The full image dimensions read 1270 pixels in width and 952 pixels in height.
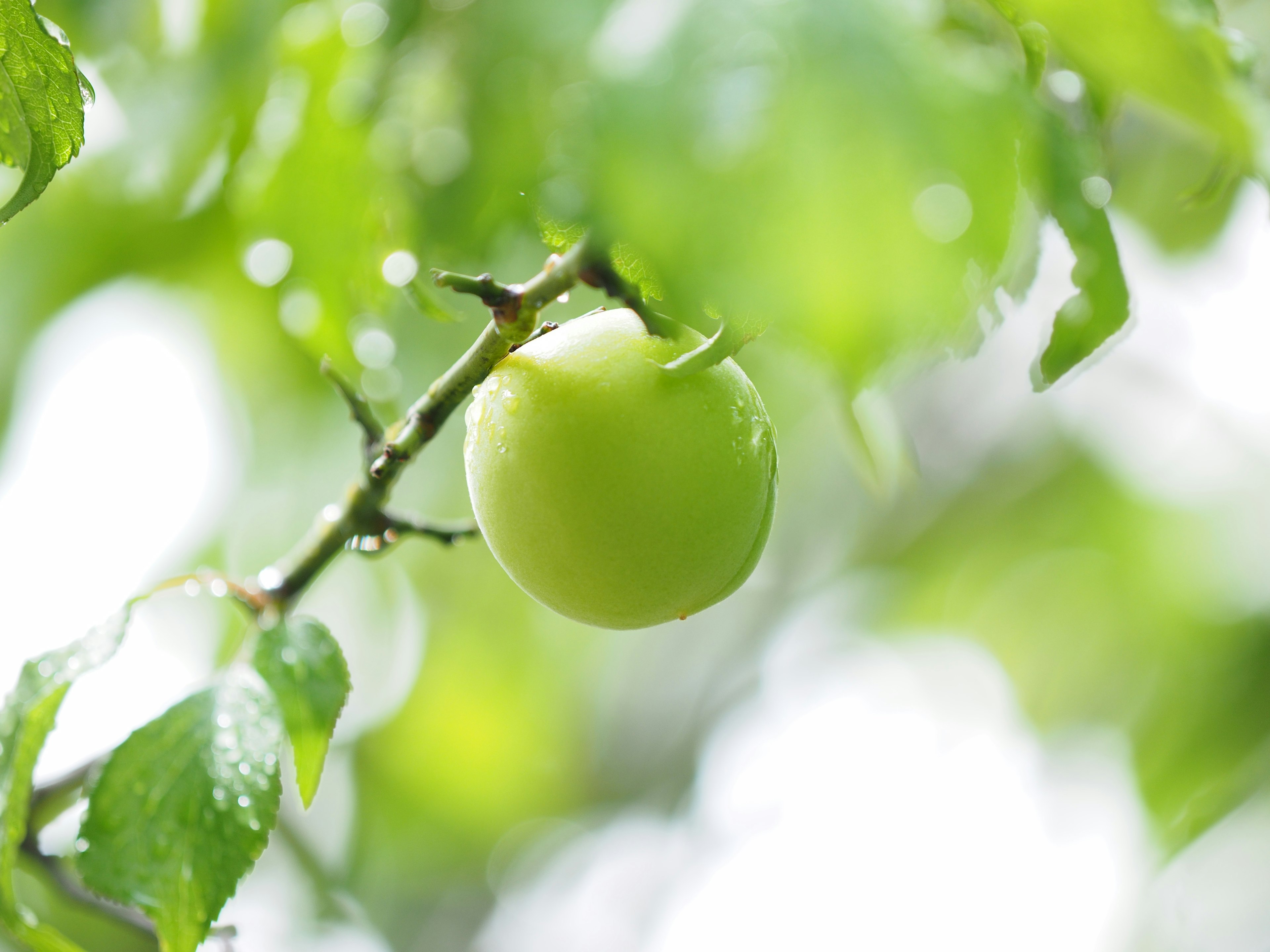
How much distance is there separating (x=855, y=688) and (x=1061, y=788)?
57 cm

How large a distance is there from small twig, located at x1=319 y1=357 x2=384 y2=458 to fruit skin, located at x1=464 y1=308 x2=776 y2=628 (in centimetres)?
9

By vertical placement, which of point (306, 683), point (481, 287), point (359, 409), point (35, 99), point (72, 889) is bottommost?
point (72, 889)

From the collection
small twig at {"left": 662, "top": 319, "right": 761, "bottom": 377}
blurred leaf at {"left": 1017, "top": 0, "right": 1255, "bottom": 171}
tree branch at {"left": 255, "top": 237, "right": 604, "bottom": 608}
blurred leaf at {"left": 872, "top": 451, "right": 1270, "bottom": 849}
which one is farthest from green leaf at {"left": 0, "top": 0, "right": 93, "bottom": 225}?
blurred leaf at {"left": 872, "top": 451, "right": 1270, "bottom": 849}

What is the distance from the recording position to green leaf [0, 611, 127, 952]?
54 centimetres

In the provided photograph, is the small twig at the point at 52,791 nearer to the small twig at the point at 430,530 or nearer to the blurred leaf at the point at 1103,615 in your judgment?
the small twig at the point at 430,530

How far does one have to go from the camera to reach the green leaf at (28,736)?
539mm

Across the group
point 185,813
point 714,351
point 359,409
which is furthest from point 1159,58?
point 185,813

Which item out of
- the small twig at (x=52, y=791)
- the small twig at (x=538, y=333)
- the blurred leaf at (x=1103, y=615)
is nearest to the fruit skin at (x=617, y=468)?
the small twig at (x=538, y=333)

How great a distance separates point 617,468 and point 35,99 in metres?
0.30

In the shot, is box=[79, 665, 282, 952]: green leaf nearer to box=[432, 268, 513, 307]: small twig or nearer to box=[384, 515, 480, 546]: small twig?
box=[384, 515, 480, 546]: small twig

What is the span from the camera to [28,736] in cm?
56

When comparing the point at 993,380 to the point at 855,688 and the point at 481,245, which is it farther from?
the point at 481,245

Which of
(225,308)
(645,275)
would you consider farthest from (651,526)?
(225,308)

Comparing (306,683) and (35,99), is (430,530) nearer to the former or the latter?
(306,683)
